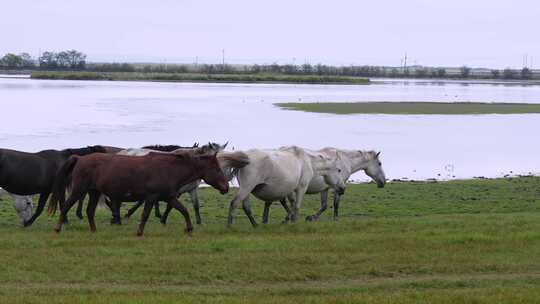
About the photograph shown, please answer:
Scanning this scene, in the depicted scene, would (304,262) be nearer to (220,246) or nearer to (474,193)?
(220,246)

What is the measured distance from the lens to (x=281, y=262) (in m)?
11.1

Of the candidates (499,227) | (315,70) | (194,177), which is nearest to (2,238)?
(194,177)

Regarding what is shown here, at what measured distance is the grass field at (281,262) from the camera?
31.3ft

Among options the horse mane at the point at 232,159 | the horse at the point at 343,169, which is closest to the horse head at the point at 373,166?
the horse at the point at 343,169

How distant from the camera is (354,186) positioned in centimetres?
2345

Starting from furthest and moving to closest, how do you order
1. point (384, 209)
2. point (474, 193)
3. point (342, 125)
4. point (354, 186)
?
1. point (342, 125)
2. point (354, 186)
3. point (474, 193)
4. point (384, 209)

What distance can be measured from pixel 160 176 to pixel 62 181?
1844 mm

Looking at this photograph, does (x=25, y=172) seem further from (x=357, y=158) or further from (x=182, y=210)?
(x=357, y=158)

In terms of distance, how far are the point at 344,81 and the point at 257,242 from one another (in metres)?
120

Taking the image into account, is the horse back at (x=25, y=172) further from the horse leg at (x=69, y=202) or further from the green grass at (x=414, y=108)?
the green grass at (x=414, y=108)

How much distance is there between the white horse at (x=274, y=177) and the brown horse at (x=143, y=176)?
98 cm

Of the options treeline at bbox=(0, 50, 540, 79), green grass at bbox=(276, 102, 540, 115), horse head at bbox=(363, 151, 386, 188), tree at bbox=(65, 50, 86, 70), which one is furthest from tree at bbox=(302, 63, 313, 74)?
horse head at bbox=(363, 151, 386, 188)

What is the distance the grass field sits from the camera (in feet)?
31.3

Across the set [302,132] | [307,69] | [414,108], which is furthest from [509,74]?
[302,132]
